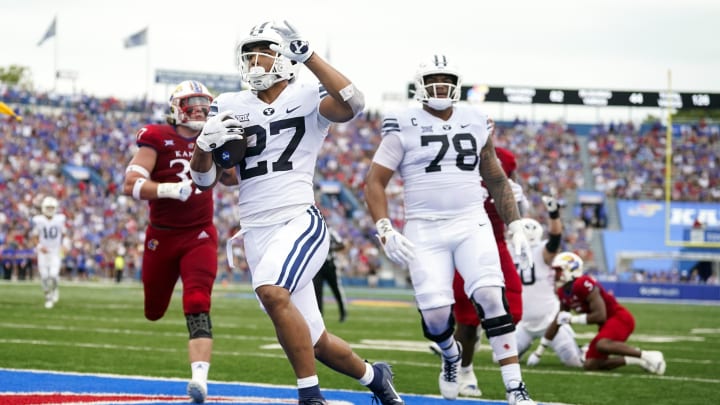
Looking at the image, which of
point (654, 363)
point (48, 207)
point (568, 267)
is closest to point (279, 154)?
point (654, 363)

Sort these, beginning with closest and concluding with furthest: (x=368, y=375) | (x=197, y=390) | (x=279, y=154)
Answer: (x=279, y=154) < (x=368, y=375) < (x=197, y=390)

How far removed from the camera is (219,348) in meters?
11.1

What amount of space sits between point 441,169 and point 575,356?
4102 mm

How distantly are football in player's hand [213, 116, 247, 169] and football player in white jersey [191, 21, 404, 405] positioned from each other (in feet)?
0.14

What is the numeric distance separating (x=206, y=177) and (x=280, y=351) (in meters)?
5.26

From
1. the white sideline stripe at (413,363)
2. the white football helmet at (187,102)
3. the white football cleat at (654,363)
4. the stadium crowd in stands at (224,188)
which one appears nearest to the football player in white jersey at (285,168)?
the white football helmet at (187,102)

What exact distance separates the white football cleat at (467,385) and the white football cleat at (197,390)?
2.18 metres

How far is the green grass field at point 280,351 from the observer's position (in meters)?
8.22

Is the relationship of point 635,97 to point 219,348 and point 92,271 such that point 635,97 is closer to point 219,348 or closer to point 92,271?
point 92,271

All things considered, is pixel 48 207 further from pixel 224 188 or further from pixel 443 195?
pixel 224 188

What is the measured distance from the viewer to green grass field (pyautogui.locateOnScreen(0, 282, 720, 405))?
822cm

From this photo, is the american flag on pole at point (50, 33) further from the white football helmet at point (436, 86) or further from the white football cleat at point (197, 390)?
the white football cleat at point (197, 390)

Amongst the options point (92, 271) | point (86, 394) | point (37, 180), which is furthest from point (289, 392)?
point (37, 180)

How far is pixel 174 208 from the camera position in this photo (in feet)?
24.6
